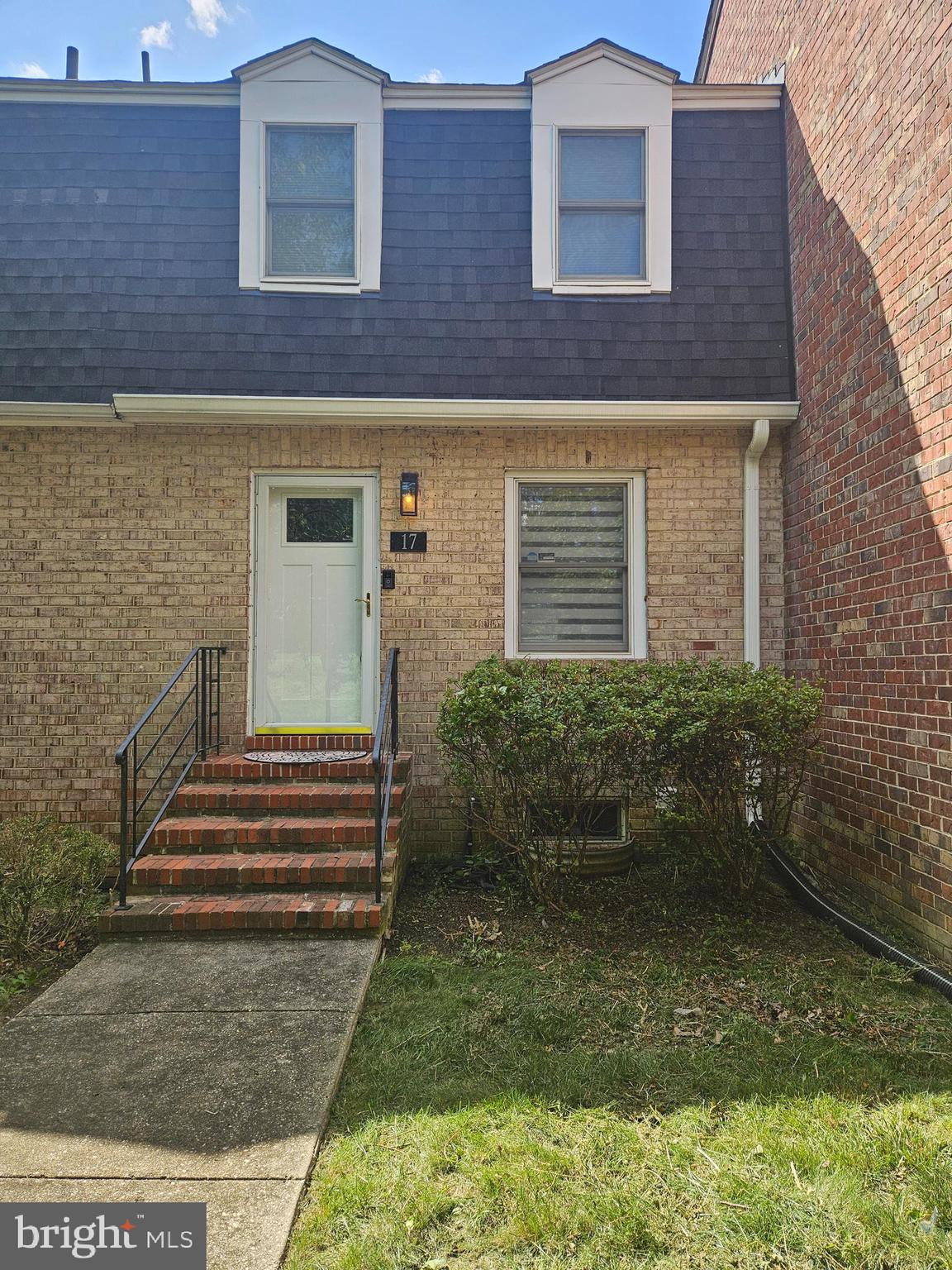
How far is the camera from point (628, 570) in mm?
6066

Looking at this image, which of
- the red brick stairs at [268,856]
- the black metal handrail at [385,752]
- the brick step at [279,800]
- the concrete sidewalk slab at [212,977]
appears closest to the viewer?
the concrete sidewalk slab at [212,977]

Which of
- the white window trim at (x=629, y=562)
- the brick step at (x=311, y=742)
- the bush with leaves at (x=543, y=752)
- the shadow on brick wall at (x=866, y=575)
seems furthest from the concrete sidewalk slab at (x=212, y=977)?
the shadow on brick wall at (x=866, y=575)

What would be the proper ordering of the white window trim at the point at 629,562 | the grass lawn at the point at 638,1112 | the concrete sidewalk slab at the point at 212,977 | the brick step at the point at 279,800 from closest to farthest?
the grass lawn at the point at 638,1112
the concrete sidewalk slab at the point at 212,977
the brick step at the point at 279,800
the white window trim at the point at 629,562

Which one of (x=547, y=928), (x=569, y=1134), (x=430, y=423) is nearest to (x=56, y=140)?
(x=430, y=423)

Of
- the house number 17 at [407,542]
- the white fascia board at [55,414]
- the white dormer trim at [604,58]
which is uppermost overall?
the white dormer trim at [604,58]

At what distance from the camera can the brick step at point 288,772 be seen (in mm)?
5246

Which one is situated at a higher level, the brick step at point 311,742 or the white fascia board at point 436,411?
the white fascia board at point 436,411

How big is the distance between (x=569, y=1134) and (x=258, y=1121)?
1.03 m

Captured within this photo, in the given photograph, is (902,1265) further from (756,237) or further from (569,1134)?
(756,237)

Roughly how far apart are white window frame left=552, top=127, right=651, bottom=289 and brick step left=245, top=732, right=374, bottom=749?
3912 millimetres

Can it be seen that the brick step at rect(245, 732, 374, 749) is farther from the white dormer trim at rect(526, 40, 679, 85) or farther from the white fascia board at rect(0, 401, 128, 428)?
the white dormer trim at rect(526, 40, 679, 85)

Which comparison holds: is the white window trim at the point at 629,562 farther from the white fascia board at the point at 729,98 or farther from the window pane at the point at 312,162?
the white fascia board at the point at 729,98

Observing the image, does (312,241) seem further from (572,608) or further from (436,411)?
(572,608)

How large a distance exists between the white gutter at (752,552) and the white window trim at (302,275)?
3.35 m
